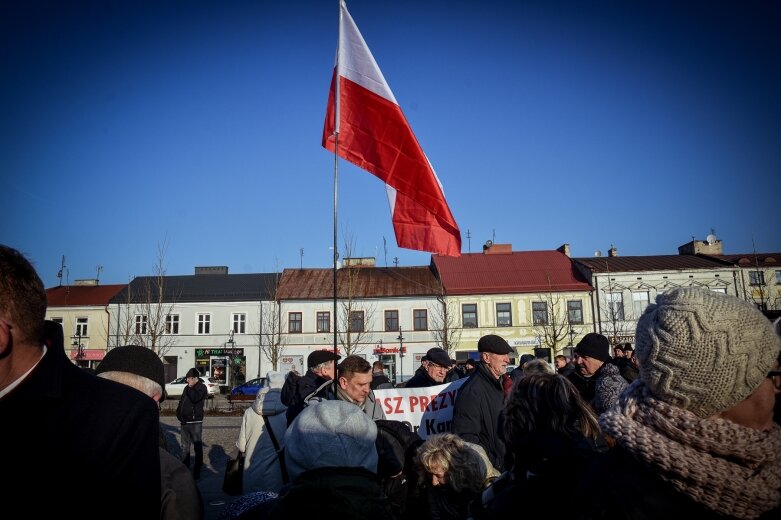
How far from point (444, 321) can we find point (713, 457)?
130ft

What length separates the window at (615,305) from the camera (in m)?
40.6

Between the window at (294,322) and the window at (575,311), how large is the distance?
21.3 m

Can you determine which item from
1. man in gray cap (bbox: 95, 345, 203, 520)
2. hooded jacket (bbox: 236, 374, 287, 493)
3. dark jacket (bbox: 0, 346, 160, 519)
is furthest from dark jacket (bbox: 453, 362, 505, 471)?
dark jacket (bbox: 0, 346, 160, 519)

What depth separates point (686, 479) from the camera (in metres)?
1.42

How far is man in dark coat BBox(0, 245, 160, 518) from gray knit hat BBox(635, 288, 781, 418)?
5.92 feet

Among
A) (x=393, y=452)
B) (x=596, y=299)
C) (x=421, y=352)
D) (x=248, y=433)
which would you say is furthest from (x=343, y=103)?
(x=596, y=299)

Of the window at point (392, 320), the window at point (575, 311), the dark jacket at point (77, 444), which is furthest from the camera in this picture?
the window at point (392, 320)

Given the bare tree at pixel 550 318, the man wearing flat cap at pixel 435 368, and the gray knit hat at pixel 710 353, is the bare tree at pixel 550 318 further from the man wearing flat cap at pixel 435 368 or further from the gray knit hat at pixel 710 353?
the gray knit hat at pixel 710 353

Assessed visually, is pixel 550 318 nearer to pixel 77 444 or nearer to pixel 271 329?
pixel 271 329

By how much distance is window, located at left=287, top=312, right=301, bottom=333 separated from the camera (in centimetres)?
4284

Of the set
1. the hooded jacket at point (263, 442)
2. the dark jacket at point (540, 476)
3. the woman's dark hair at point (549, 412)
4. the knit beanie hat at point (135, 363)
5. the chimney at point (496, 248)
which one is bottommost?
the hooded jacket at point (263, 442)

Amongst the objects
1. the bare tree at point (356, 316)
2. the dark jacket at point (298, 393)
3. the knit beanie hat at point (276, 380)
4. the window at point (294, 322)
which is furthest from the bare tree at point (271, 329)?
the dark jacket at point (298, 393)

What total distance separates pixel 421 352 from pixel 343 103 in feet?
118

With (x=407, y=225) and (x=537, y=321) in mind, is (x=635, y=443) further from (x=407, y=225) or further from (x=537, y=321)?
(x=537, y=321)
